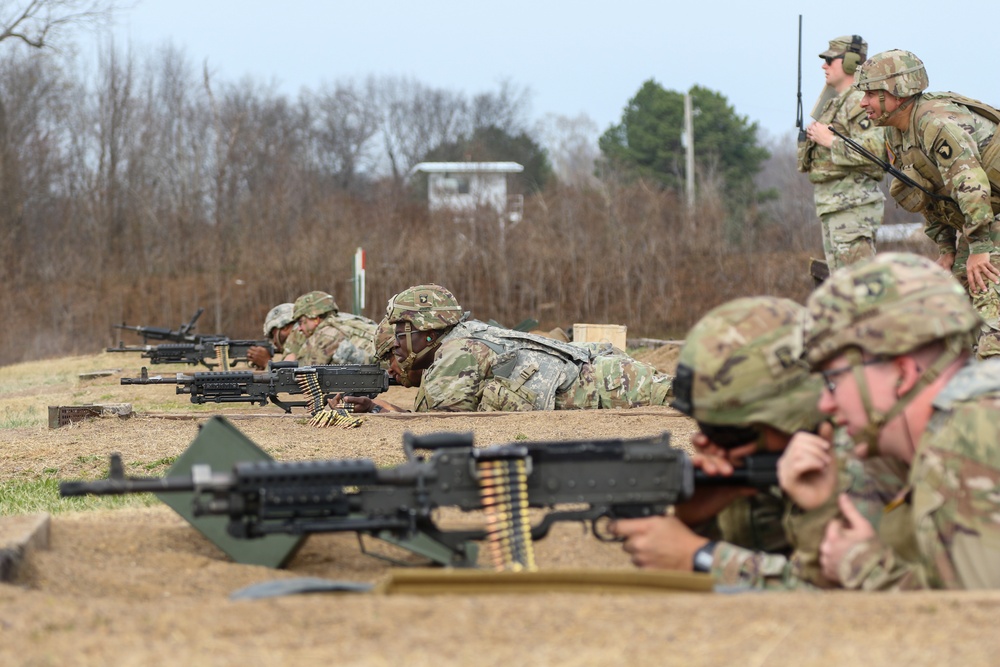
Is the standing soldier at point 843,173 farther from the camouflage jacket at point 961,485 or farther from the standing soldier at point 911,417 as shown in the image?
the camouflage jacket at point 961,485

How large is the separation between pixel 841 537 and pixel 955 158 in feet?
18.3

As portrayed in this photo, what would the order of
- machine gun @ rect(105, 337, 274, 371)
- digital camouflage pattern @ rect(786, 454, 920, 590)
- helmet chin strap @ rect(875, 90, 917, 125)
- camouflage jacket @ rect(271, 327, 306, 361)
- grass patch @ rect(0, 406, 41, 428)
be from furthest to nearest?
machine gun @ rect(105, 337, 274, 371), camouflage jacket @ rect(271, 327, 306, 361), grass patch @ rect(0, 406, 41, 428), helmet chin strap @ rect(875, 90, 917, 125), digital camouflage pattern @ rect(786, 454, 920, 590)

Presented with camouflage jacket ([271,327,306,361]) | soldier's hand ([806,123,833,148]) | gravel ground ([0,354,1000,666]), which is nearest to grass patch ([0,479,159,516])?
gravel ground ([0,354,1000,666])

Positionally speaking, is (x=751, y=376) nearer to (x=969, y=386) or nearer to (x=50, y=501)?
(x=969, y=386)

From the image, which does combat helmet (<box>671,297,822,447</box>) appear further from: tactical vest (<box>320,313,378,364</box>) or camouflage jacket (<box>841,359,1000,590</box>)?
tactical vest (<box>320,313,378,364</box>)

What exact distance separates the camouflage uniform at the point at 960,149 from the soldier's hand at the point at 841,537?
→ 5092 mm

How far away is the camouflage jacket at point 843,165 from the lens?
10586 mm

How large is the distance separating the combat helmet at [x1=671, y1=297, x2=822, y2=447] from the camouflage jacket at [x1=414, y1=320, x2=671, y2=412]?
5.86m

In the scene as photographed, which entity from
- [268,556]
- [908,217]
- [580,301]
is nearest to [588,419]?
[268,556]

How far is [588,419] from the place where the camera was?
957 cm

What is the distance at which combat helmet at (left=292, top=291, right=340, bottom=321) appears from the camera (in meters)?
13.8

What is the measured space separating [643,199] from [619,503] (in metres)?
26.1

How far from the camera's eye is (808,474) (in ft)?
12.7

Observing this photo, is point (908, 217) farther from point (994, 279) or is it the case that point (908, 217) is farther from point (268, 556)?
point (268, 556)
